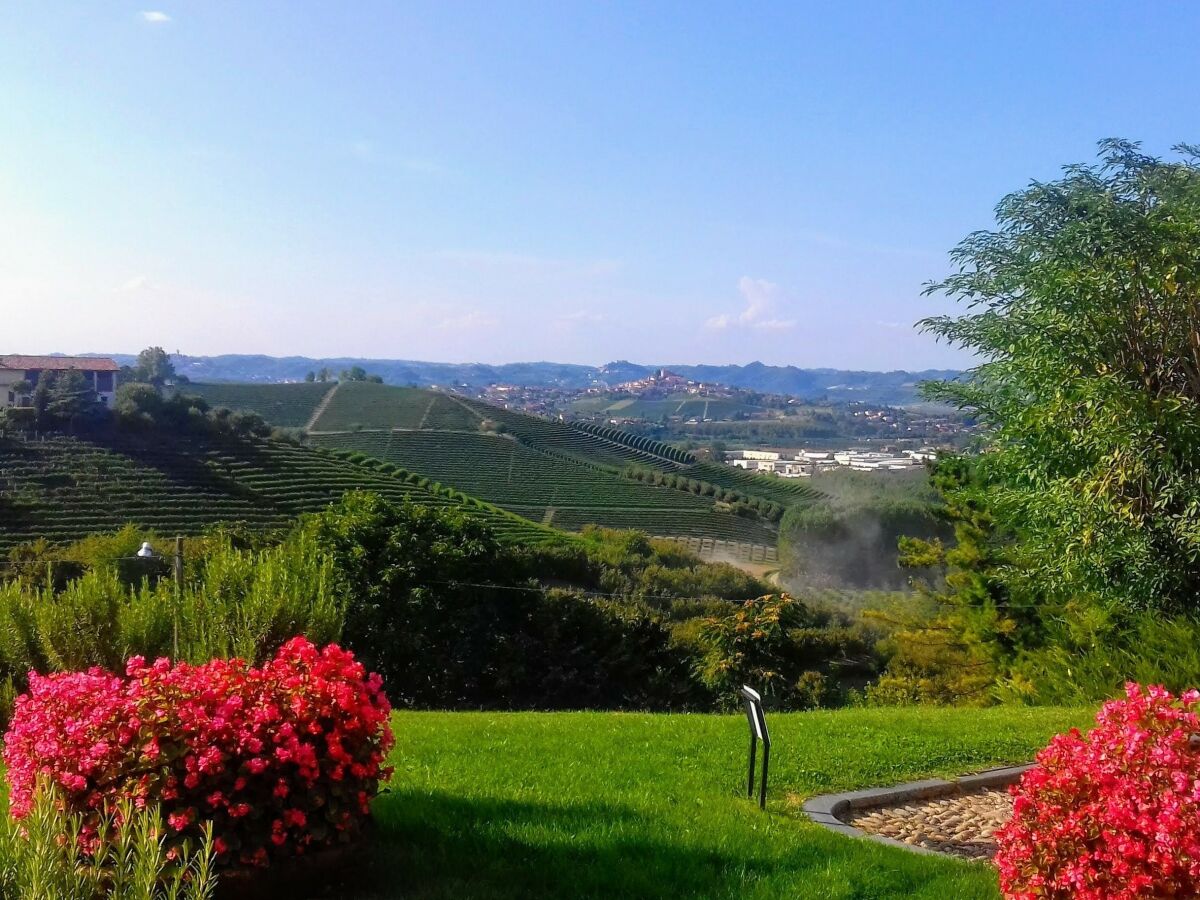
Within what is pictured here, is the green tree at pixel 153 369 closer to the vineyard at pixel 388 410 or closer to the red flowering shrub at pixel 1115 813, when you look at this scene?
the vineyard at pixel 388 410

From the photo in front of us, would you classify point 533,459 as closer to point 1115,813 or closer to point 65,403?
point 65,403

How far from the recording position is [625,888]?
4.54 m

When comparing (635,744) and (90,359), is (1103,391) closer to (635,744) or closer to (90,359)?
(635,744)

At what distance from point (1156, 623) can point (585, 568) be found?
2332cm

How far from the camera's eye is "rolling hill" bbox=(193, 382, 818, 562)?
6162 cm

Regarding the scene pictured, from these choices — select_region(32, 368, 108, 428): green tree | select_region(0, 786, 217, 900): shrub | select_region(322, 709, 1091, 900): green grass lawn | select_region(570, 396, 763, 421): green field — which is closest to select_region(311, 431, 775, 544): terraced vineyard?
select_region(32, 368, 108, 428): green tree

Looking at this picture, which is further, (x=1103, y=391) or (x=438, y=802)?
(x=1103, y=391)

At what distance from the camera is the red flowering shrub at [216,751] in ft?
12.9

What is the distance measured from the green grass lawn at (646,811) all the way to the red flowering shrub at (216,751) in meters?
0.49

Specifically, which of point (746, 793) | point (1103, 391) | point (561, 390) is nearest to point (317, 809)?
point (746, 793)

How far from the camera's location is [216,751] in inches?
154

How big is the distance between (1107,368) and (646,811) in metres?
8.24

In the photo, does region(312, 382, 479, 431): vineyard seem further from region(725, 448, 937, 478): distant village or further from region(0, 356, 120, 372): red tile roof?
region(725, 448, 937, 478): distant village

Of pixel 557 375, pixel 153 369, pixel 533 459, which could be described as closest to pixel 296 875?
pixel 533 459
